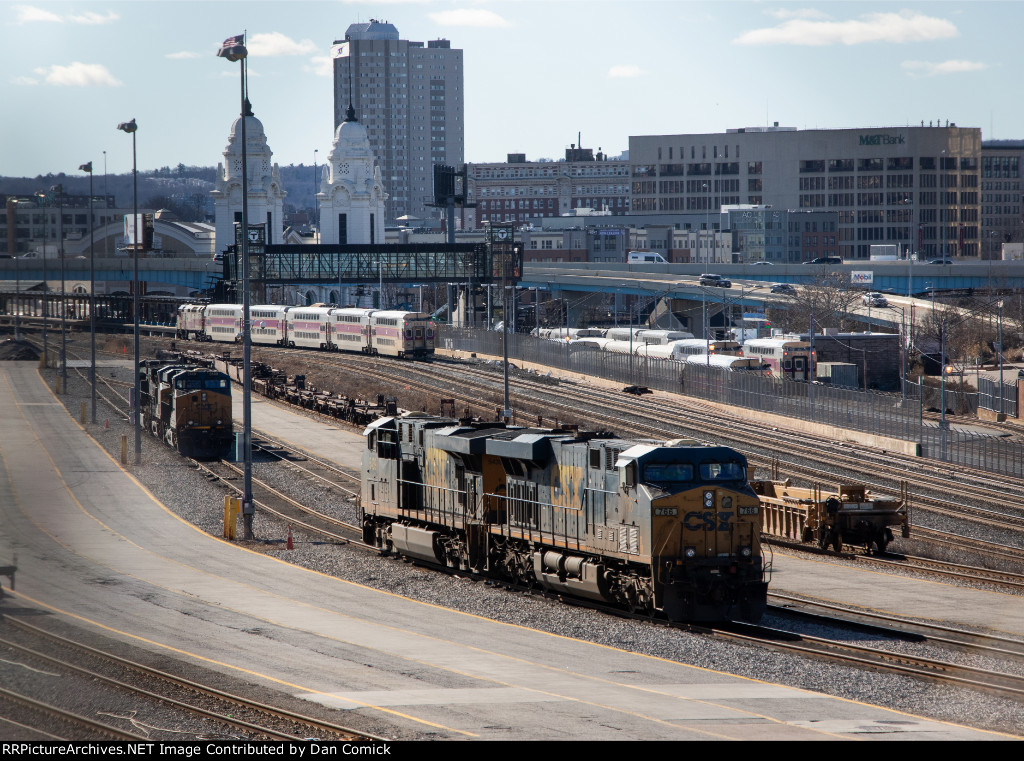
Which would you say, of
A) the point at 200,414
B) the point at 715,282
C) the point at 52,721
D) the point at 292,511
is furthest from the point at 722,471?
the point at 715,282

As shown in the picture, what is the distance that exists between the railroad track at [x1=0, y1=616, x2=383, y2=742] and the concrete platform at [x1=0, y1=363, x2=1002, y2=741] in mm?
880

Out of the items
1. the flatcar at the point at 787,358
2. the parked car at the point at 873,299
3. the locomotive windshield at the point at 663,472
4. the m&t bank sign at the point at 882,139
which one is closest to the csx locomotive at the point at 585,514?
the locomotive windshield at the point at 663,472

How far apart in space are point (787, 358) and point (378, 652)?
60734 millimetres

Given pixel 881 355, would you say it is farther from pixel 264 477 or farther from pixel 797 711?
pixel 797 711

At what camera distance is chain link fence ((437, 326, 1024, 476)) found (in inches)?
2051

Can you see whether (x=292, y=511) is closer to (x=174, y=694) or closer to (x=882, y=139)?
(x=174, y=694)

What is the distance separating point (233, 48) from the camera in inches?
1439

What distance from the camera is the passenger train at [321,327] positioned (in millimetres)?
88938

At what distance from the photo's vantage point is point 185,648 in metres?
21.7

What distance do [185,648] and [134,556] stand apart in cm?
1110

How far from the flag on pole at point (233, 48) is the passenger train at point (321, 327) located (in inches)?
1976

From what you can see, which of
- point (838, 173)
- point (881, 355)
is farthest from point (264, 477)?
point (838, 173)

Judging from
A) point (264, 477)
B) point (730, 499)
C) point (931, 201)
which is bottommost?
point (264, 477)

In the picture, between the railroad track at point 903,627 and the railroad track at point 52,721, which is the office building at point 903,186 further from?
the railroad track at point 52,721
